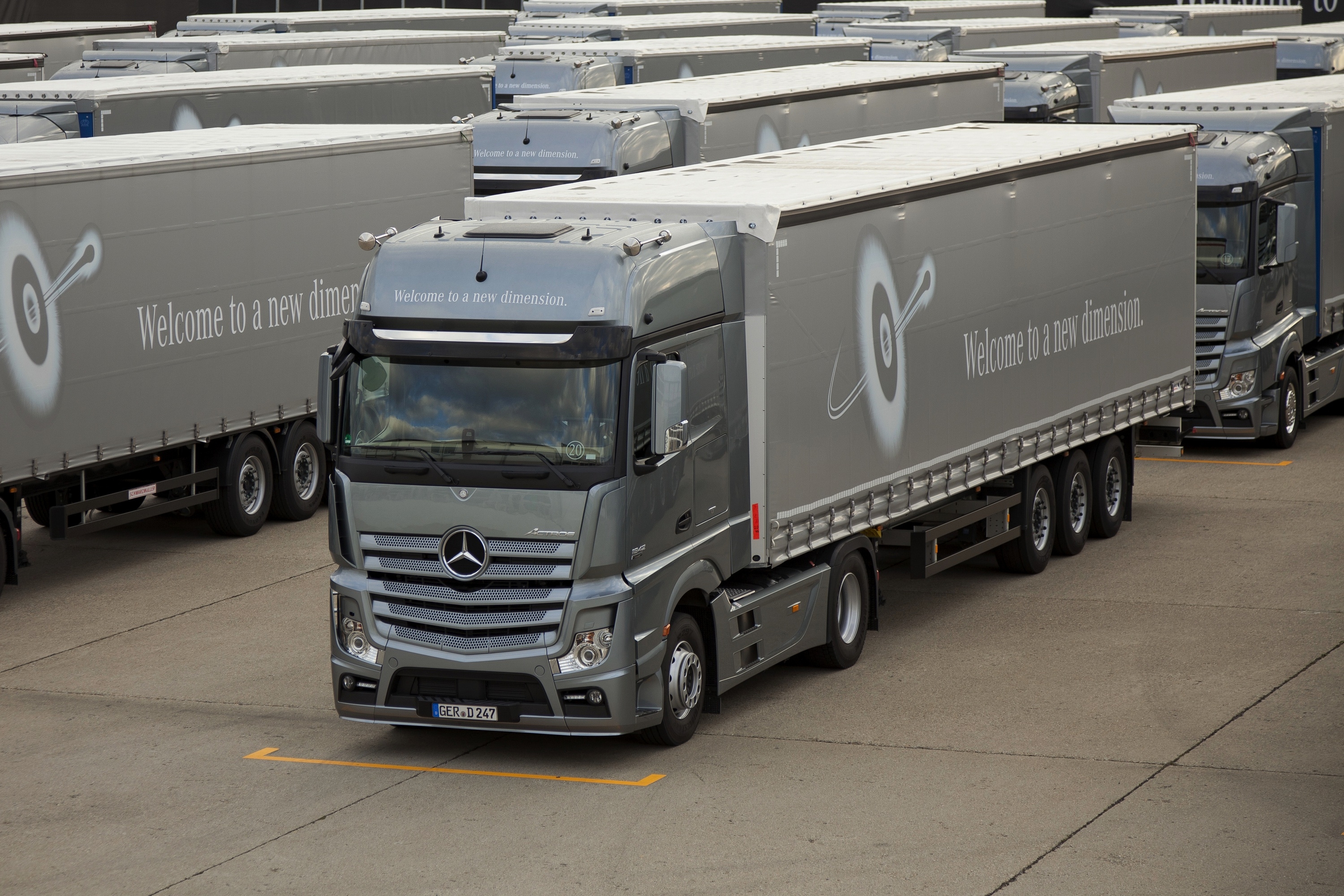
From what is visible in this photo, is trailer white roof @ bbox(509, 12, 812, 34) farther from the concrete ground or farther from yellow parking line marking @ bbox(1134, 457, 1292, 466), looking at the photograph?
the concrete ground

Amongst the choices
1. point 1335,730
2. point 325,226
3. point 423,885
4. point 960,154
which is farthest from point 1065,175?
point 423,885

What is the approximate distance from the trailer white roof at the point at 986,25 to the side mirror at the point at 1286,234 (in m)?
14.8

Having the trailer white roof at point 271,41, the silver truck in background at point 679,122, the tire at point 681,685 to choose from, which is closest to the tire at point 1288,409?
the silver truck in background at point 679,122

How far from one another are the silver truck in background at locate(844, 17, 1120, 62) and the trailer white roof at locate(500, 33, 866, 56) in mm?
668

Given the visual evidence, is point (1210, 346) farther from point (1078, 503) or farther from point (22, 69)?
point (22, 69)

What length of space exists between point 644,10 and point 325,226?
897 inches

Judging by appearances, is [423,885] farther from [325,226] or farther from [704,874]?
[325,226]

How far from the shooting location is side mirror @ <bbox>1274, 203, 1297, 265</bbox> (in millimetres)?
20688

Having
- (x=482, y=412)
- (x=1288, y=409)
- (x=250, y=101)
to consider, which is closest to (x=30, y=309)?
(x=482, y=412)

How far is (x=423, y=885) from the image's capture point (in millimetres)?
9578

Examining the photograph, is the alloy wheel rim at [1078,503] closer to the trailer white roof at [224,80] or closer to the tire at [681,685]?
the tire at [681,685]

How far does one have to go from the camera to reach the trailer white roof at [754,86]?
2220 centimetres

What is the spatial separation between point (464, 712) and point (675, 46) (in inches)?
768

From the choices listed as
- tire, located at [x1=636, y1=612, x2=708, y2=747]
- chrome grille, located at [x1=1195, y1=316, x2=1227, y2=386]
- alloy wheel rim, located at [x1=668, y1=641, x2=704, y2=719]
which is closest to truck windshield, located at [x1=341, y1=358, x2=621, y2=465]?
tire, located at [x1=636, y1=612, x2=708, y2=747]
